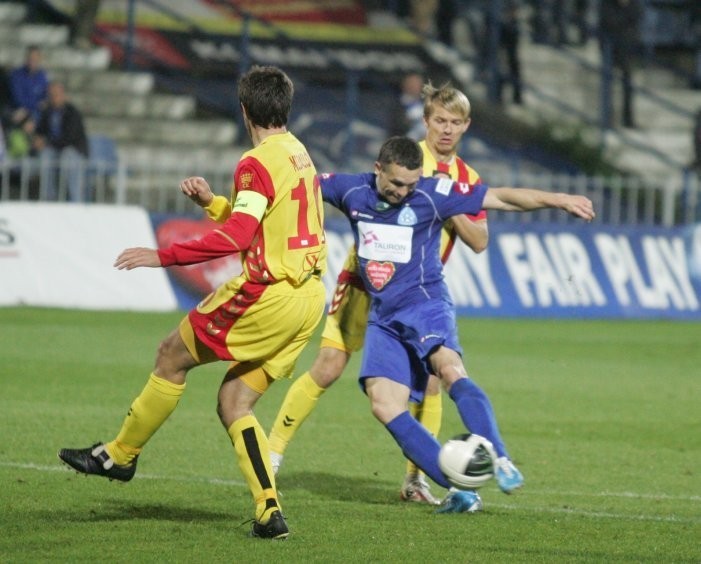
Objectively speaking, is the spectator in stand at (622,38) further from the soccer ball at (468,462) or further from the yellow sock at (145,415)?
the soccer ball at (468,462)

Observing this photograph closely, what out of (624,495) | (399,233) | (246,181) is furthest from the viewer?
(624,495)

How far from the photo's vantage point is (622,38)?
2739 centimetres

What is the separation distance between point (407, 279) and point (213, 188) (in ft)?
42.1

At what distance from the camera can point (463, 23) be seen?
29.2 m

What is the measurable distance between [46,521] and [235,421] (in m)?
1.00

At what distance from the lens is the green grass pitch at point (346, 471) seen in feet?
22.8

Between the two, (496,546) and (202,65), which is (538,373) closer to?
(496,546)

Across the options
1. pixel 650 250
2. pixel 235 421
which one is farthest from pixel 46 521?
pixel 650 250

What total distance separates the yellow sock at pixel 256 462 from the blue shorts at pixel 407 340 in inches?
31.7

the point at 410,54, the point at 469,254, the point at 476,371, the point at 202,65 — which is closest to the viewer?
the point at 476,371

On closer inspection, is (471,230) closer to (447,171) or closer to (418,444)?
(447,171)

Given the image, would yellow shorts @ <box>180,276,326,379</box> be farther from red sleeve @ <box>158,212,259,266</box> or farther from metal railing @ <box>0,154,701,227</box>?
metal railing @ <box>0,154,701,227</box>

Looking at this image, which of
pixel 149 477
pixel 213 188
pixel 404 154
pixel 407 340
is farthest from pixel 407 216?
pixel 213 188

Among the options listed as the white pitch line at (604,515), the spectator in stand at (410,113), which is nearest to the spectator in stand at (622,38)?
the spectator in stand at (410,113)
